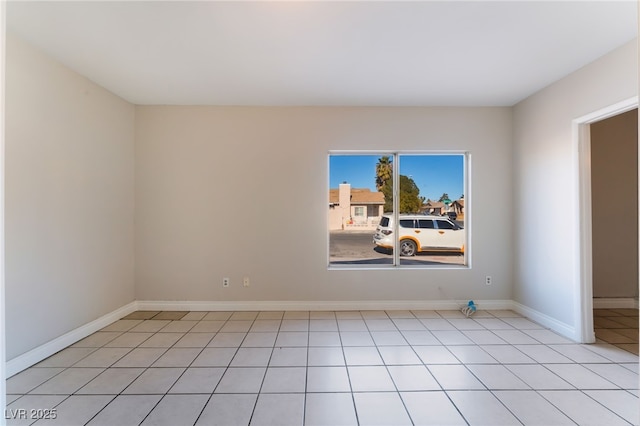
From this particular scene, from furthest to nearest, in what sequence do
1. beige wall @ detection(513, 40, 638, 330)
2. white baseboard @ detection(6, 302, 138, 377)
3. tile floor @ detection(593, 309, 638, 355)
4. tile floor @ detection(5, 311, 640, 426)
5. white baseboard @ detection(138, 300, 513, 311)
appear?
1. white baseboard @ detection(138, 300, 513, 311)
2. tile floor @ detection(593, 309, 638, 355)
3. beige wall @ detection(513, 40, 638, 330)
4. white baseboard @ detection(6, 302, 138, 377)
5. tile floor @ detection(5, 311, 640, 426)

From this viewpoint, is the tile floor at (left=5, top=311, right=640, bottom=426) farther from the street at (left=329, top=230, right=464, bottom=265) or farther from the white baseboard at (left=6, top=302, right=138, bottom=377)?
the street at (left=329, top=230, right=464, bottom=265)

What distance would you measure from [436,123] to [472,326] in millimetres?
2553

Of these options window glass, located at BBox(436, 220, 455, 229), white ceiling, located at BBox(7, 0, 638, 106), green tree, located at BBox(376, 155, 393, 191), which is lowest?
window glass, located at BBox(436, 220, 455, 229)

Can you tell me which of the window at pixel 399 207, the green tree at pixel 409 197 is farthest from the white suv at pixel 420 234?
the green tree at pixel 409 197

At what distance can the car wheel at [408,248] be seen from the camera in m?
4.04

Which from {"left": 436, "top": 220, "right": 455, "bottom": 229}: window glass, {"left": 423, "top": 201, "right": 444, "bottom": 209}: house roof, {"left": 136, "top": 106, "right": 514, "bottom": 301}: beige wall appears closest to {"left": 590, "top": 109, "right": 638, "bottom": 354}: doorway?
{"left": 136, "top": 106, "right": 514, "bottom": 301}: beige wall

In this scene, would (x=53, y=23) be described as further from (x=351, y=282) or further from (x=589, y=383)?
(x=589, y=383)

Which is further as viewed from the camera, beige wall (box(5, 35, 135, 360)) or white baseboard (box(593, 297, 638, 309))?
white baseboard (box(593, 297, 638, 309))

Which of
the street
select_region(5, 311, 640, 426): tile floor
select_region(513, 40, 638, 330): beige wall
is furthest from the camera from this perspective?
the street

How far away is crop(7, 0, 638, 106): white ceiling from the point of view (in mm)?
2057

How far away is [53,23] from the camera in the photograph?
7.23ft

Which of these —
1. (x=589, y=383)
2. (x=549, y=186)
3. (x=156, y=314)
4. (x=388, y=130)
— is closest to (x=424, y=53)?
(x=388, y=130)

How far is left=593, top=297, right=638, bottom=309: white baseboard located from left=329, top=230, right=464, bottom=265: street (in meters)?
1.86

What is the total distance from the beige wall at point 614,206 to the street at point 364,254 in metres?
1.87
